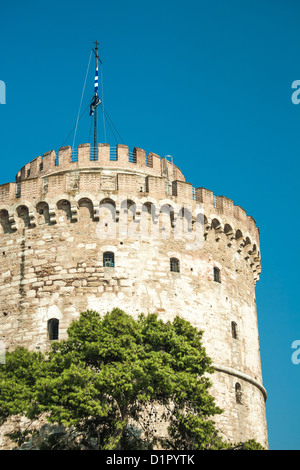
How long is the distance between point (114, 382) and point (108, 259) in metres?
6.92

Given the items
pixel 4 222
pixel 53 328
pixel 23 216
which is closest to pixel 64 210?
pixel 23 216

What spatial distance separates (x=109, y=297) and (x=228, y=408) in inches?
225

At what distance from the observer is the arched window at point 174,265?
29766 mm

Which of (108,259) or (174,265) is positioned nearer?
(108,259)

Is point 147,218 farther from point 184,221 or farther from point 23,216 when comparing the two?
point 23,216

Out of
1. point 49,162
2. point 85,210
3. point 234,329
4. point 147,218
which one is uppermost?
point 49,162

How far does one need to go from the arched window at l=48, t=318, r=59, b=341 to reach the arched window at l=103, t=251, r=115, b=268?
2.61 meters

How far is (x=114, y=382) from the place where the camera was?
2295 cm

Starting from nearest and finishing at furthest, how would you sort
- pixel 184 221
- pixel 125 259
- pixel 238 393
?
pixel 125 259 → pixel 238 393 → pixel 184 221

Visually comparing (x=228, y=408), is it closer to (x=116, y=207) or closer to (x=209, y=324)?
(x=209, y=324)

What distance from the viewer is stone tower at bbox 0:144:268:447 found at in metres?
28.5

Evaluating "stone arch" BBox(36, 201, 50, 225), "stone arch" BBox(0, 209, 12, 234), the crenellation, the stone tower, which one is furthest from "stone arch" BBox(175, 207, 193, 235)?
"stone arch" BBox(0, 209, 12, 234)

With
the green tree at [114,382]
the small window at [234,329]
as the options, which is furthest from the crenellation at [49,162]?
the small window at [234,329]
